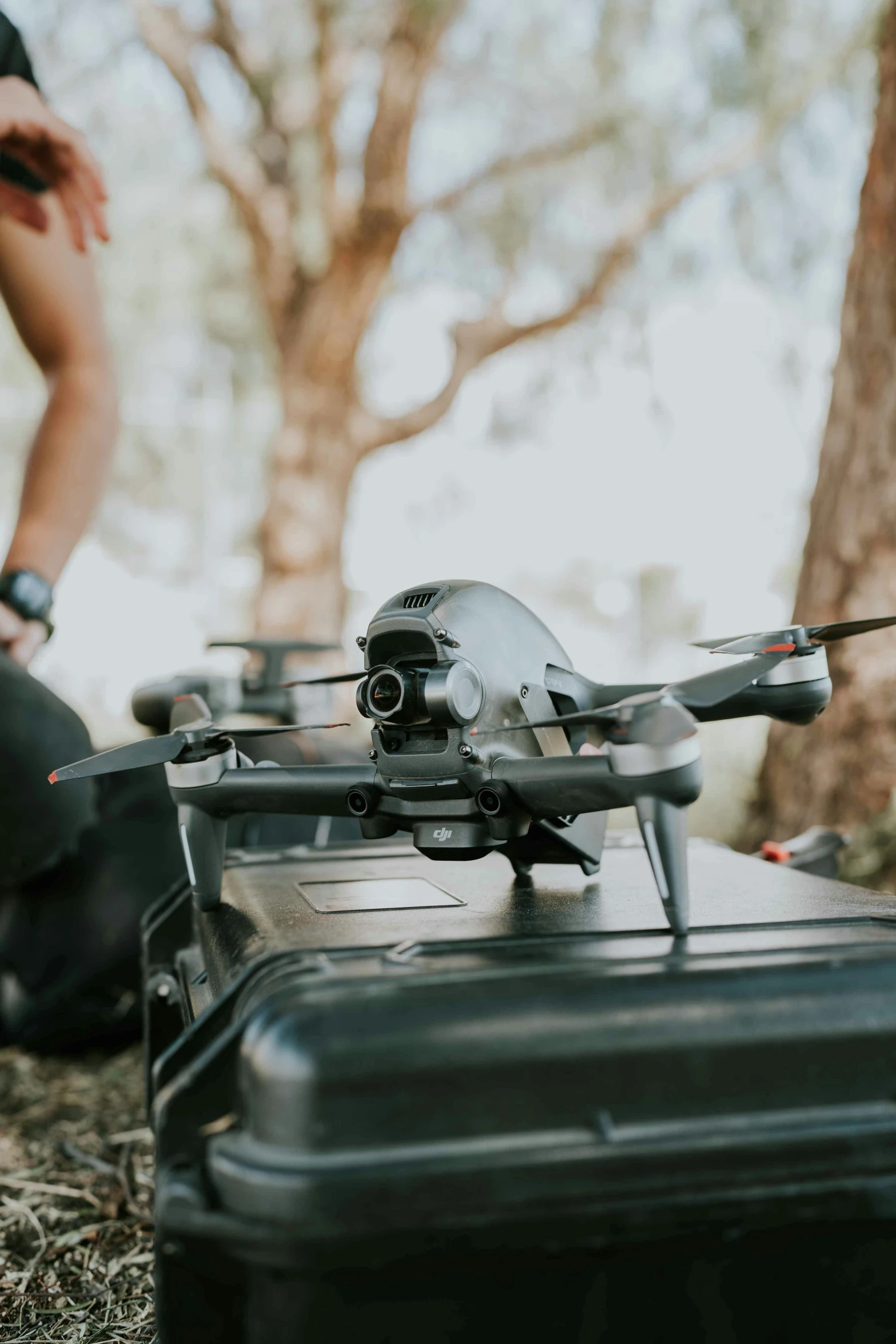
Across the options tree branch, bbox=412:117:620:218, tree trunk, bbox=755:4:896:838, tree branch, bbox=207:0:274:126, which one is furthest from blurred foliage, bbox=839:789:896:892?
tree branch, bbox=207:0:274:126

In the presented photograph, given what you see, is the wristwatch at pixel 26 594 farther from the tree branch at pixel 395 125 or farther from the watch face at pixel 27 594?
the tree branch at pixel 395 125

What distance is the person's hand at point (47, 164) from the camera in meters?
1.37

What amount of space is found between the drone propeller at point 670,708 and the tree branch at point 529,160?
4.77 metres

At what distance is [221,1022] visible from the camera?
2.42ft

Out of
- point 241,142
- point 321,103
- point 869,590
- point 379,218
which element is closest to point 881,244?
point 869,590

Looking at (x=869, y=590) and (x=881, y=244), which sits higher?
(x=881, y=244)

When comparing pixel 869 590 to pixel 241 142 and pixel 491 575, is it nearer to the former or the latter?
pixel 241 142

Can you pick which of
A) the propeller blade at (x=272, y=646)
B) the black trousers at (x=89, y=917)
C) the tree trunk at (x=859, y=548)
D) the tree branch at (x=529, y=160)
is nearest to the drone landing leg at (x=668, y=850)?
the black trousers at (x=89, y=917)

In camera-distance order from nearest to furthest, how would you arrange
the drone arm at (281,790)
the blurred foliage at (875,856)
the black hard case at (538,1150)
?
the black hard case at (538,1150) < the drone arm at (281,790) < the blurred foliage at (875,856)

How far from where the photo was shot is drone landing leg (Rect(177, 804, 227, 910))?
3.19ft

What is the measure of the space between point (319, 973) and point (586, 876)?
1.28 ft

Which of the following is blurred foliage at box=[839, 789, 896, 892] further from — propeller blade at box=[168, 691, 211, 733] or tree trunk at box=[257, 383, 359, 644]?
tree trunk at box=[257, 383, 359, 644]

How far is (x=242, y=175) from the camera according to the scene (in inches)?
191

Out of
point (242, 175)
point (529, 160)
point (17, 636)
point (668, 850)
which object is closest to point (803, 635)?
point (668, 850)
